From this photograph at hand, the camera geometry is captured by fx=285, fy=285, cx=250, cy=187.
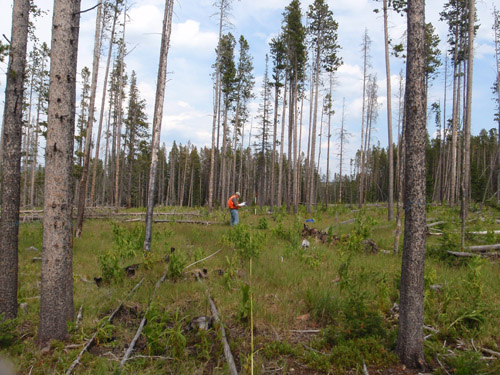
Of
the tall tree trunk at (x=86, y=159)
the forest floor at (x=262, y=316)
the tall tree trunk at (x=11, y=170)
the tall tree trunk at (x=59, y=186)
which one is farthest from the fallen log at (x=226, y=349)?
the tall tree trunk at (x=86, y=159)

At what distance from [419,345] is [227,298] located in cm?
290

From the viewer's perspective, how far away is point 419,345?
3.26 meters

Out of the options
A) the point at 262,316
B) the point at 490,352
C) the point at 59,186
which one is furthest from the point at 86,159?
the point at 490,352

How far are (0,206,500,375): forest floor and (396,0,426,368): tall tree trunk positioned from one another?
0.31 metres

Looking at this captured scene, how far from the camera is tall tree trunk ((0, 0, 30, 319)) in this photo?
409 cm

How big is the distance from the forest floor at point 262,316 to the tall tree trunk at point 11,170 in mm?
483

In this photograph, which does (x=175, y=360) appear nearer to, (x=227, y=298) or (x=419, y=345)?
(x=227, y=298)

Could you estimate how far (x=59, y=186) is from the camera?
366cm

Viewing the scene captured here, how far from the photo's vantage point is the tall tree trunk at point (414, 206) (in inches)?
128

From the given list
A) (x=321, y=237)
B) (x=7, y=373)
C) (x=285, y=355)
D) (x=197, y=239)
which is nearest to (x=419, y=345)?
(x=285, y=355)

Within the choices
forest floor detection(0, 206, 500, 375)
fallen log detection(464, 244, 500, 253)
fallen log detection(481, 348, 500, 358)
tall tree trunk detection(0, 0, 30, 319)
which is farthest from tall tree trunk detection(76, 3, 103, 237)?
fallen log detection(464, 244, 500, 253)

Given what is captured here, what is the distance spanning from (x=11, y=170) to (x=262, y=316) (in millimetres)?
4298

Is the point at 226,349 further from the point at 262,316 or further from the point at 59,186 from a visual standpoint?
the point at 59,186

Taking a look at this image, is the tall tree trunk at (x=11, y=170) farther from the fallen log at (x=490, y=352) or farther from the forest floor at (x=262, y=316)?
the fallen log at (x=490, y=352)
